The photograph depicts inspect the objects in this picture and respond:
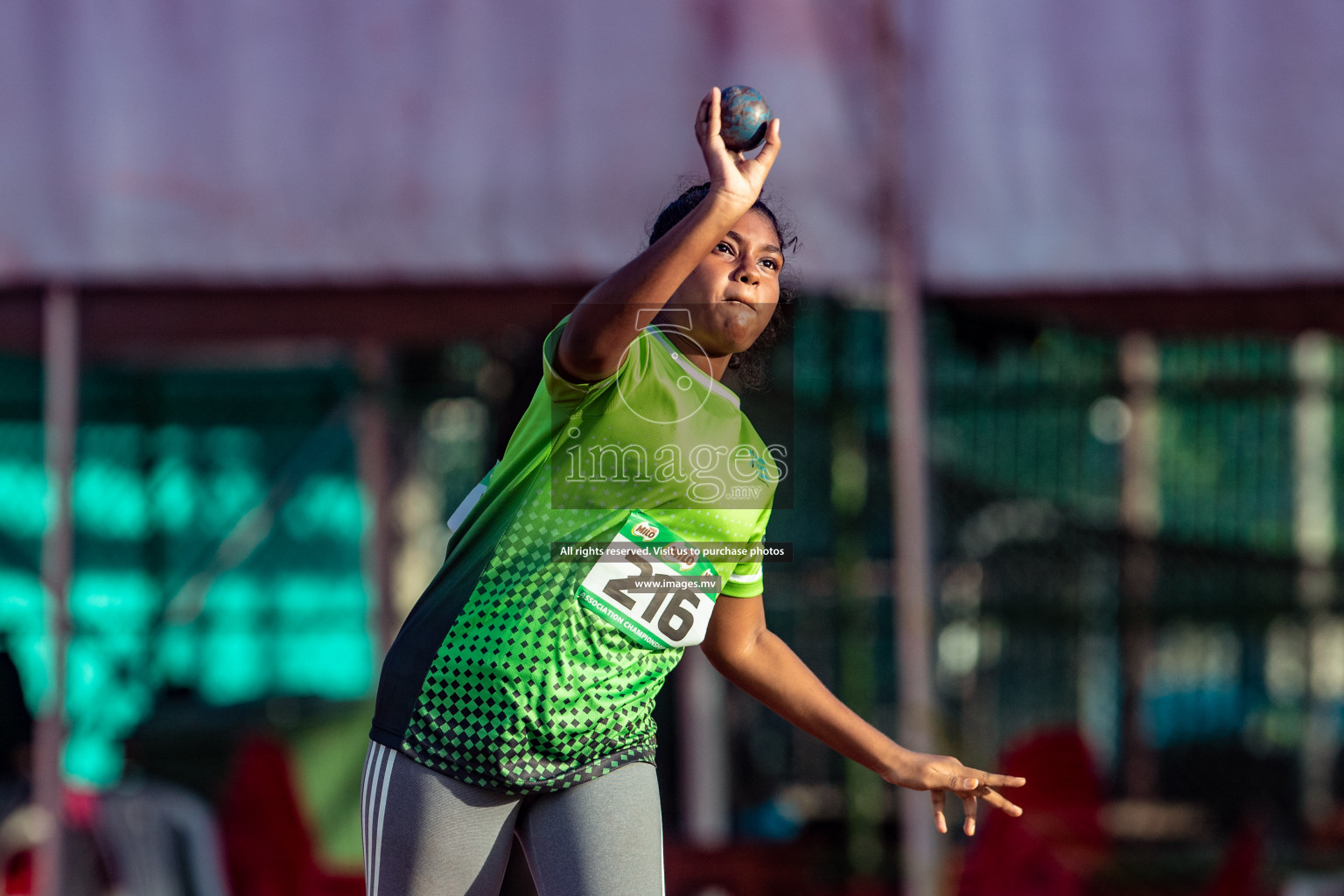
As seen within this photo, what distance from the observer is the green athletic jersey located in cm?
177

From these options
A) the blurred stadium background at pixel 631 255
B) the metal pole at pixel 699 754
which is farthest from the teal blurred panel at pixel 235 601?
the metal pole at pixel 699 754

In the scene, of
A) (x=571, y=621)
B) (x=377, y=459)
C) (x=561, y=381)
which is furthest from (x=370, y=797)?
(x=377, y=459)

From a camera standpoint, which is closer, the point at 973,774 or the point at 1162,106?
the point at 973,774

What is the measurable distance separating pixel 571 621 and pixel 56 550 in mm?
3010

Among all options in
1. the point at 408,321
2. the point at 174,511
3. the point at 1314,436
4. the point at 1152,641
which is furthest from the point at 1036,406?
the point at 174,511

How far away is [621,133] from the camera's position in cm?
427

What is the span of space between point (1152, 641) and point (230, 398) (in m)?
4.71

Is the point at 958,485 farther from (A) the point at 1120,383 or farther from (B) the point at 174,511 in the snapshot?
(B) the point at 174,511

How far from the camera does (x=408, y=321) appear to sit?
4297 mm

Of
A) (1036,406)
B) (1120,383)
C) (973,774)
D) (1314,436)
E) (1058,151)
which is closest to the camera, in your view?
(973,774)

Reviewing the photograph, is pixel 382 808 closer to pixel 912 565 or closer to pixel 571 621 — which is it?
pixel 571 621

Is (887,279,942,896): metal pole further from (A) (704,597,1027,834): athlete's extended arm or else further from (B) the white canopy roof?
(A) (704,597,1027,834): athlete's extended arm

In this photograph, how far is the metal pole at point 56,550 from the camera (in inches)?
163

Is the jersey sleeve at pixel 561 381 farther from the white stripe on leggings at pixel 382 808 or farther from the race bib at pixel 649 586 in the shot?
the white stripe on leggings at pixel 382 808
